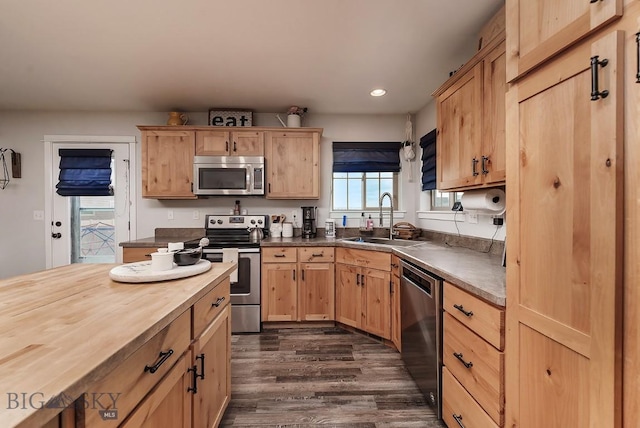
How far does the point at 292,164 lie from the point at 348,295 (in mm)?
1560

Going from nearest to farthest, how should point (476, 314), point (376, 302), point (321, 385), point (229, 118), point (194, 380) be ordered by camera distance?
point (194, 380) < point (476, 314) < point (321, 385) < point (376, 302) < point (229, 118)

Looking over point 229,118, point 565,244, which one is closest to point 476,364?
point 565,244

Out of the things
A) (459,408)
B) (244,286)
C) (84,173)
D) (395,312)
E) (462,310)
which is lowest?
(459,408)

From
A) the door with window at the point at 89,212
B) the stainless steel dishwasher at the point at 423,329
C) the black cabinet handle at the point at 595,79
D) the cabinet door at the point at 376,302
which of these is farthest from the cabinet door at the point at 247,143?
the black cabinet handle at the point at 595,79

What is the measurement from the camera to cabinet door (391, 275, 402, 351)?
2371 millimetres

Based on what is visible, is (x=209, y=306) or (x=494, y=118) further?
(x=494, y=118)

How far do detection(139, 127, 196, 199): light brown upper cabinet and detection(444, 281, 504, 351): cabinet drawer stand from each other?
284 centimetres

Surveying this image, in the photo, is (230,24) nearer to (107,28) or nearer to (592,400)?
(107,28)

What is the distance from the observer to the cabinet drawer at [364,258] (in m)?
2.52

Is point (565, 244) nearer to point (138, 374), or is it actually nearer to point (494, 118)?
point (494, 118)

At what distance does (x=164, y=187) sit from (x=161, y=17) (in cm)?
184

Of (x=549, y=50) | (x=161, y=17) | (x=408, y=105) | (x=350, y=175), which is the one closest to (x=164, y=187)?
(x=161, y=17)

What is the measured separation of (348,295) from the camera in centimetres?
284

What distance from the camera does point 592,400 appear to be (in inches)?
30.2
